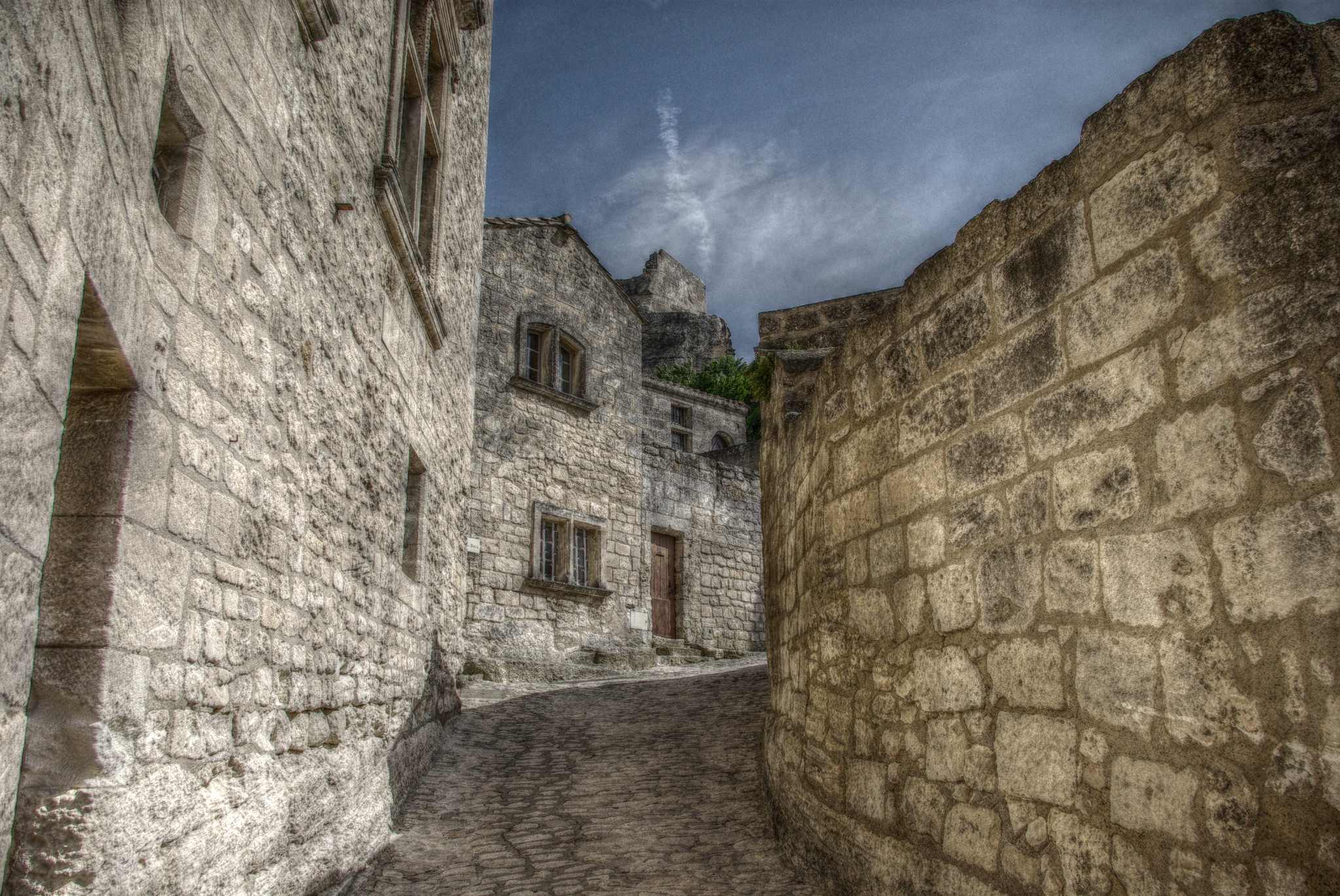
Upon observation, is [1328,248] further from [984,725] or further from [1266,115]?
[984,725]

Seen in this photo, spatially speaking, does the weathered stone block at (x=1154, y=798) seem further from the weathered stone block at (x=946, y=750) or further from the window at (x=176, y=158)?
the window at (x=176, y=158)

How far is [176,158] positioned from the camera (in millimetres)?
2486

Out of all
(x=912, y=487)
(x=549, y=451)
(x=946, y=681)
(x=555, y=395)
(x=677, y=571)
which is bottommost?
A: (x=946, y=681)

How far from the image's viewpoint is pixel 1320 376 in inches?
60.3

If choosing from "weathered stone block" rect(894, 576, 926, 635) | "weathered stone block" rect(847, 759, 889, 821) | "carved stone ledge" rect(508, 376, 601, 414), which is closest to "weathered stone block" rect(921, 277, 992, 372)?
"weathered stone block" rect(894, 576, 926, 635)

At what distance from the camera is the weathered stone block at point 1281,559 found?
1.49m

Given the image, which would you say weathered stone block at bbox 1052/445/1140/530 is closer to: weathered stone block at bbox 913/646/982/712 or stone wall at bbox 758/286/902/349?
weathered stone block at bbox 913/646/982/712

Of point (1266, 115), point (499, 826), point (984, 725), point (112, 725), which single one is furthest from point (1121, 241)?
point (499, 826)

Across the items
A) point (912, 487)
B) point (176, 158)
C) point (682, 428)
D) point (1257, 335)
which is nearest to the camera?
point (1257, 335)

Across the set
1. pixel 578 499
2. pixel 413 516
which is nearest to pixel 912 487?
pixel 413 516

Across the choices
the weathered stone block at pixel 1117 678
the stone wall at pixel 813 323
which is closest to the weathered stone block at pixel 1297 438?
the weathered stone block at pixel 1117 678

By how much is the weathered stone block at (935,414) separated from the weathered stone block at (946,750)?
0.83m

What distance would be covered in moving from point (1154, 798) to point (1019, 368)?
1084 millimetres

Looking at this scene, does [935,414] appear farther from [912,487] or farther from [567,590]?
[567,590]
